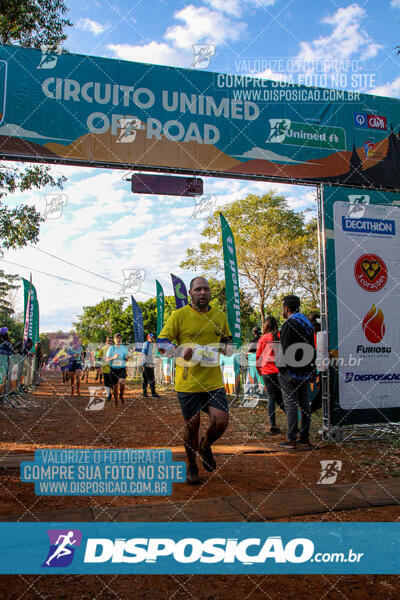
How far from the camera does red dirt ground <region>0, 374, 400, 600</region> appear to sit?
2.41 metres

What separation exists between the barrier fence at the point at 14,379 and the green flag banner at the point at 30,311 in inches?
56.9

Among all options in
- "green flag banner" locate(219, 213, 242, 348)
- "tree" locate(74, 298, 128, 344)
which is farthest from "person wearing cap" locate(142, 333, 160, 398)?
"tree" locate(74, 298, 128, 344)

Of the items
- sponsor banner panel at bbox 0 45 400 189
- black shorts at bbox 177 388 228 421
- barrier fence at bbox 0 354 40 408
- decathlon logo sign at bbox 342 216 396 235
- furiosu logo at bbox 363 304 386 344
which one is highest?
sponsor banner panel at bbox 0 45 400 189

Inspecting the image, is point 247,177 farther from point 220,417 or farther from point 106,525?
point 106,525

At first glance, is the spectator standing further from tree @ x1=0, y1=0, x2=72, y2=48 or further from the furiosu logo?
tree @ x1=0, y1=0, x2=72, y2=48

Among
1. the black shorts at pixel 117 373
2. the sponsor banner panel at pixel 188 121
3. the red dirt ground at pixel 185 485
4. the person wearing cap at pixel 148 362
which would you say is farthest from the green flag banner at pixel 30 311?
the sponsor banner panel at pixel 188 121

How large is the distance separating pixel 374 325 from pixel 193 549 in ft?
16.6

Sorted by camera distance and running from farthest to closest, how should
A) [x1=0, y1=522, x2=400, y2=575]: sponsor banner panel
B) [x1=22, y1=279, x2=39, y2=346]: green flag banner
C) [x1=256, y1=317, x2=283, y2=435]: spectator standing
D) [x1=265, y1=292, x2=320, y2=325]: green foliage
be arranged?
[x1=265, y1=292, x2=320, y2=325]: green foliage < [x1=22, y1=279, x2=39, y2=346]: green flag banner < [x1=256, y1=317, x2=283, y2=435]: spectator standing < [x1=0, y1=522, x2=400, y2=575]: sponsor banner panel

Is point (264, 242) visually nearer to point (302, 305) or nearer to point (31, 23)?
point (302, 305)

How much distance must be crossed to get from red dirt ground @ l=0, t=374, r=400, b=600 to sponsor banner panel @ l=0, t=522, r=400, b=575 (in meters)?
0.12

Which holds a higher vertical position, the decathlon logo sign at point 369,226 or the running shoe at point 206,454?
the decathlon logo sign at point 369,226

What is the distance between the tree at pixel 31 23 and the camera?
1066 centimetres

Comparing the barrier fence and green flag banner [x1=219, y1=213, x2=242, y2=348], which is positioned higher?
green flag banner [x1=219, y1=213, x2=242, y2=348]

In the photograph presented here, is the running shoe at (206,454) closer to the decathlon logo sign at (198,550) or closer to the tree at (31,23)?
the decathlon logo sign at (198,550)
